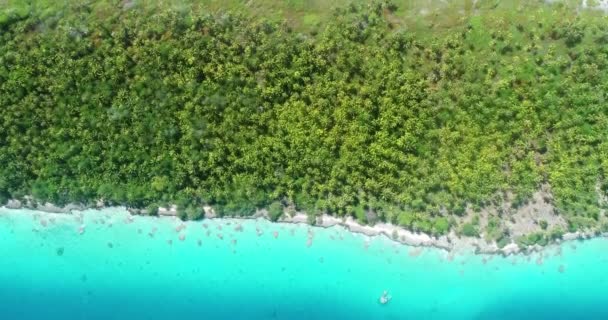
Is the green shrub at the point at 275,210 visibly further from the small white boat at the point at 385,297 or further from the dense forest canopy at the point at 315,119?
Answer: the small white boat at the point at 385,297

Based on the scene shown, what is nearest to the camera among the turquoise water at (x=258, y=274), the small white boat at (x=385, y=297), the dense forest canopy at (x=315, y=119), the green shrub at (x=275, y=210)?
the dense forest canopy at (x=315, y=119)

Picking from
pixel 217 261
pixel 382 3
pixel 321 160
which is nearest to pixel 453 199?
pixel 321 160

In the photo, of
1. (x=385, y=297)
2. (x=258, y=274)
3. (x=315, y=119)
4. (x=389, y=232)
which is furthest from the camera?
(x=258, y=274)

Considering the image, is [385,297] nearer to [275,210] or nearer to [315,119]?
[275,210]

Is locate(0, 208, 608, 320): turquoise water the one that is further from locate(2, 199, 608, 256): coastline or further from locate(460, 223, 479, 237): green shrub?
locate(460, 223, 479, 237): green shrub

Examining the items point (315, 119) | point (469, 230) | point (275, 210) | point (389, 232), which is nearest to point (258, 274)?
point (275, 210)

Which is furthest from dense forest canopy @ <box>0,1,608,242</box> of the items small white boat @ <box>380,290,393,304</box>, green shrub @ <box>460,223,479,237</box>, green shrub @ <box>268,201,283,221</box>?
small white boat @ <box>380,290,393,304</box>

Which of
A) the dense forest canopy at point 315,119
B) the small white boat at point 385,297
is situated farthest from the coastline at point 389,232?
the small white boat at point 385,297
